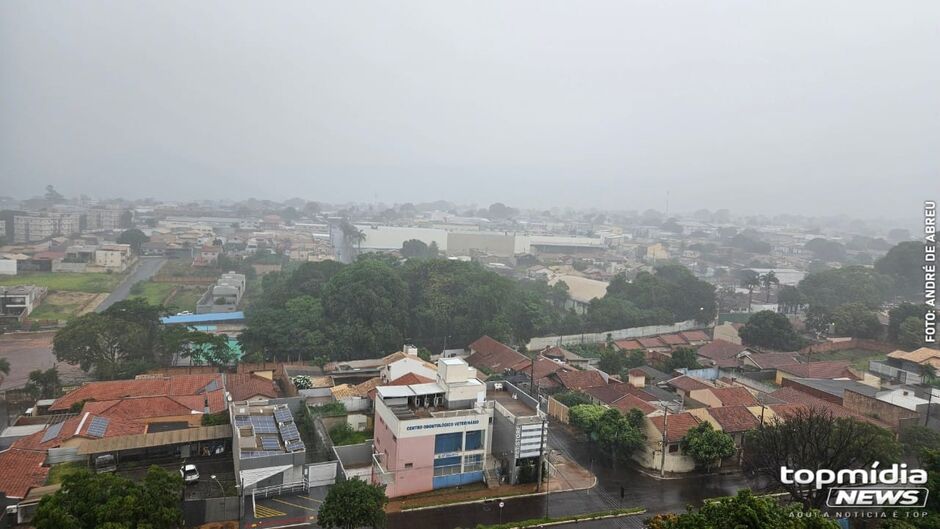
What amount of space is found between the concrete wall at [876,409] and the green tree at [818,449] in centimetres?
295

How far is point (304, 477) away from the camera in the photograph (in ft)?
36.7

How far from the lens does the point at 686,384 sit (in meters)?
16.8

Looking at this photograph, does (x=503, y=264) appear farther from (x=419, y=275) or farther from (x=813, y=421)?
(x=813, y=421)

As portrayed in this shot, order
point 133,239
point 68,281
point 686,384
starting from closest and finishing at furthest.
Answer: point 686,384
point 68,281
point 133,239

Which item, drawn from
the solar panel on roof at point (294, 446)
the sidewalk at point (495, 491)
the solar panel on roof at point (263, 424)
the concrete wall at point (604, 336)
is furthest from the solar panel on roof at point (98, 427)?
the concrete wall at point (604, 336)

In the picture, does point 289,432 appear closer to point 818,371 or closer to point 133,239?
point 818,371

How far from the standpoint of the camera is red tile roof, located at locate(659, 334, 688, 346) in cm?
2467

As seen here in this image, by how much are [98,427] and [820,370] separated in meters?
19.8

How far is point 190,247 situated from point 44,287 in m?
16.0

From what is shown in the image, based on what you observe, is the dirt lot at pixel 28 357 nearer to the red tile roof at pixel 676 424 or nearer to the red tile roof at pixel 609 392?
the red tile roof at pixel 609 392

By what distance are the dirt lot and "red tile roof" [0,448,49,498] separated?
732 cm

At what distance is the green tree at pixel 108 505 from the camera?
24.9 feet

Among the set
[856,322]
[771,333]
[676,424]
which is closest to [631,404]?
[676,424]

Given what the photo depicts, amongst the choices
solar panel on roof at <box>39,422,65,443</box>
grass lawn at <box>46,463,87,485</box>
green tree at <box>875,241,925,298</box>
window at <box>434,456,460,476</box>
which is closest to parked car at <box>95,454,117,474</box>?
grass lawn at <box>46,463,87,485</box>
